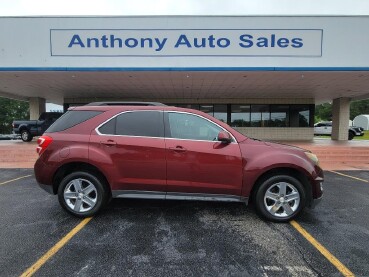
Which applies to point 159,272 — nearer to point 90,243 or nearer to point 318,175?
point 90,243

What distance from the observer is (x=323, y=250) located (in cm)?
307

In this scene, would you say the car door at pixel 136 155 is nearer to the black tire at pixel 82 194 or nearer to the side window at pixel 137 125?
the side window at pixel 137 125

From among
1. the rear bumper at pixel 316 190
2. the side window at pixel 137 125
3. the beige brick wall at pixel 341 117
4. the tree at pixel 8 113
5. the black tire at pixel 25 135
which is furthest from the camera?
the tree at pixel 8 113

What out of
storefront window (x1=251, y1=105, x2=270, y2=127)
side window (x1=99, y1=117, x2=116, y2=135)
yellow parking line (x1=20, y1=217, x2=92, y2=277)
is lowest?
yellow parking line (x1=20, y1=217, x2=92, y2=277)

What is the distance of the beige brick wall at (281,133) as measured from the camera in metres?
18.2

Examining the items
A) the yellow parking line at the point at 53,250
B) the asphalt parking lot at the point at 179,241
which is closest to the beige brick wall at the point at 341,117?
the asphalt parking lot at the point at 179,241

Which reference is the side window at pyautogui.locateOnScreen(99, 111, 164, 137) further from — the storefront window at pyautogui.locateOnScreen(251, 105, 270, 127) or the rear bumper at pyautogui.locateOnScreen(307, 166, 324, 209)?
the storefront window at pyautogui.locateOnScreen(251, 105, 270, 127)

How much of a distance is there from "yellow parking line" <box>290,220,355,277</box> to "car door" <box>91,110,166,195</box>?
2.14m

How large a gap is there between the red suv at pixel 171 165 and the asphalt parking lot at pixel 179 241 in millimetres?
384

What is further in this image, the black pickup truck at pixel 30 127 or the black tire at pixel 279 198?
the black pickup truck at pixel 30 127

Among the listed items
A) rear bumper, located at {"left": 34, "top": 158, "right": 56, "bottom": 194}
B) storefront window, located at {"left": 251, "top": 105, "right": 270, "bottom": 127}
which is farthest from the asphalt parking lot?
storefront window, located at {"left": 251, "top": 105, "right": 270, "bottom": 127}

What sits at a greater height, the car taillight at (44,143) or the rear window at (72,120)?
the rear window at (72,120)

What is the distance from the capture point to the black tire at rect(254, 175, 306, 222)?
3.79 m

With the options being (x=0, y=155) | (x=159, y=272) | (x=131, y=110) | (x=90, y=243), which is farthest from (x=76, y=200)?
(x=0, y=155)
